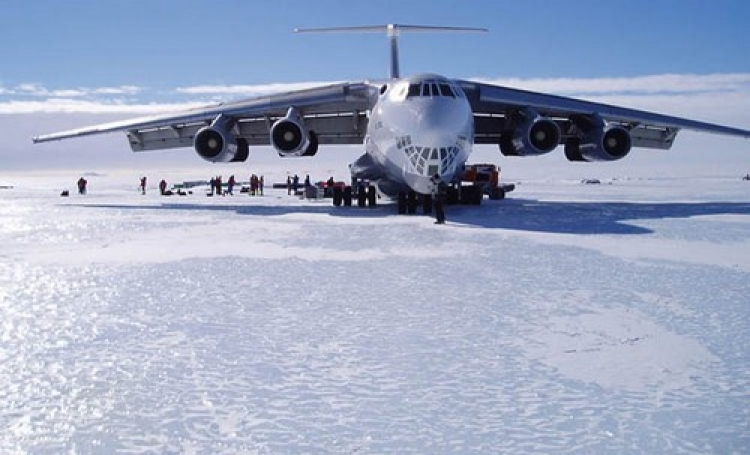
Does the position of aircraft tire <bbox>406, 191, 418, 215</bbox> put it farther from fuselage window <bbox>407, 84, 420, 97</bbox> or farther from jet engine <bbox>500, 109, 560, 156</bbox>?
jet engine <bbox>500, 109, 560, 156</bbox>

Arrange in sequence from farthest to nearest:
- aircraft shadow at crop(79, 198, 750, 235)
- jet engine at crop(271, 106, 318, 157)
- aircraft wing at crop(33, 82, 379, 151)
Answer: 1. aircraft wing at crop(33, 82, 379, 151)
2. jet engine at crop(271, 106, 318, 157)
3. aircraft shadow at crop(79, 198, 750, 235)

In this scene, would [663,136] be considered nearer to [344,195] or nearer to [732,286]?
[344,195]

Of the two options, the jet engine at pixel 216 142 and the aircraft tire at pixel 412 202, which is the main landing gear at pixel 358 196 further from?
the jet engine at pixel 216 142

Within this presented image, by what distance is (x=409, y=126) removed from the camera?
14070 millimetres

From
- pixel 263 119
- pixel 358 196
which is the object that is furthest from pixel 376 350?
pixel 263 119

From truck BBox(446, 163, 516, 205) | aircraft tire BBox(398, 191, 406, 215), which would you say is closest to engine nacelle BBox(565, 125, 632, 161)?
truck BBox(446, 163, 516, 205)

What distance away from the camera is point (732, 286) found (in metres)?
6.55

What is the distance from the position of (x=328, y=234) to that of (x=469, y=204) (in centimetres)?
984

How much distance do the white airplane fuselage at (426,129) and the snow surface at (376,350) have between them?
5.07 metres

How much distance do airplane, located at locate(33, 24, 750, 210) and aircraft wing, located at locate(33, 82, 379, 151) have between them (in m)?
0.04

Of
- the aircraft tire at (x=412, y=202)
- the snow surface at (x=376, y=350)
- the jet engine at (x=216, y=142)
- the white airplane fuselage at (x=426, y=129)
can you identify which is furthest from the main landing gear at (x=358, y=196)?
the snow surface at (x=376, y=350)

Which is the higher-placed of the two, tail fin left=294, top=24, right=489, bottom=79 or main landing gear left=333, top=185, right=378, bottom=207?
tail fin left=294, top=24, right=489, bottom=79

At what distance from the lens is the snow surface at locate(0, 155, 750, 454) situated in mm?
3035

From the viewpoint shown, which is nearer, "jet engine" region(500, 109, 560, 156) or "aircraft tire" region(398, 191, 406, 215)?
"aircraft tire" region(398, 191, 406, 215)
